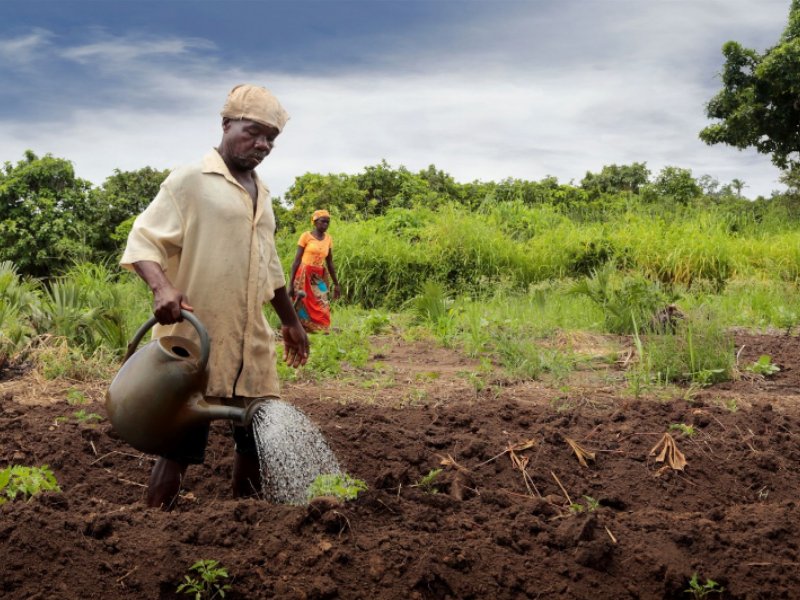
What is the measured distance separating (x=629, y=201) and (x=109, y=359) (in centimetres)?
1569

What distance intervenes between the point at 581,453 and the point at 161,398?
207 centimetres

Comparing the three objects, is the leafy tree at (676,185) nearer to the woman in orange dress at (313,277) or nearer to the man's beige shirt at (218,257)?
the woman in orange dress at (313,277)

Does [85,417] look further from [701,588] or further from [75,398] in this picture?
[701,588]

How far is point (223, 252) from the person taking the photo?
3.53 meters

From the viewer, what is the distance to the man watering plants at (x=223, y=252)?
11.4 ft

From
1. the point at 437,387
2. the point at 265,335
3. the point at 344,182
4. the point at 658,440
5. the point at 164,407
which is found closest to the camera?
the point at 164,407

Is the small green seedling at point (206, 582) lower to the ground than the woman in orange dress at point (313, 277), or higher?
lower

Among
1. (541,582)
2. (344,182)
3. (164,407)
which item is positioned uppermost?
(344,182)

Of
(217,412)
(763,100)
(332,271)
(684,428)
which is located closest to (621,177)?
(763,100)

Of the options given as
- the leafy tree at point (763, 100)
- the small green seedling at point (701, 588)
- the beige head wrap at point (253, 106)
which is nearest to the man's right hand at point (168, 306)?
the beige head wrap at point (253, 106)

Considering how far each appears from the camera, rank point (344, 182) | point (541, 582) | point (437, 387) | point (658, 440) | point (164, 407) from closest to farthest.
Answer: point (541, 582), point (164, 407), point (658, 440), point (437, 387), point (344, 182)

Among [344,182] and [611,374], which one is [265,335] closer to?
[611,374]

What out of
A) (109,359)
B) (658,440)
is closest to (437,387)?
(658,440)

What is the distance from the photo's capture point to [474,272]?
47.4 ft
